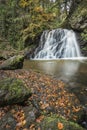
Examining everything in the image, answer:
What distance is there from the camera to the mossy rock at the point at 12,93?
486cm

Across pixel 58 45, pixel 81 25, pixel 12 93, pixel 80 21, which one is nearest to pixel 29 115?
pixel 12 93

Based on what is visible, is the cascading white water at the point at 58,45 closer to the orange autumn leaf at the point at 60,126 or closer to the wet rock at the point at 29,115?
the wet rock at the point at 29,115

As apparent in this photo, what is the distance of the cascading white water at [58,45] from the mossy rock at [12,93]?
47.4 ft

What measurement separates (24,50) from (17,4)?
1039 cm

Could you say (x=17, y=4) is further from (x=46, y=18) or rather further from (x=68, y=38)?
(x=68, y=38)

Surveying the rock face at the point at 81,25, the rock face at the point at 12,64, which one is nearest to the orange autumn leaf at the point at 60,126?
the rock face at the point at 12,64

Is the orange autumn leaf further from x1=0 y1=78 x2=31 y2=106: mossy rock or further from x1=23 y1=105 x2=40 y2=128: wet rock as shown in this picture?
x1=0 y1=78 x2=31 y2=106: mossy rock

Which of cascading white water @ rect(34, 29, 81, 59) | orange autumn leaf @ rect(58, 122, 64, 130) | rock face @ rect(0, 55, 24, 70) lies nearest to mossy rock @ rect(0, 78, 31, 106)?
orange autumn leaf @ rect(58, 122, 64, 130)

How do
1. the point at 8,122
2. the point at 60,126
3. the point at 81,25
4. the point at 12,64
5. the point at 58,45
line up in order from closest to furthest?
the point at 60,126, the point at 8,122, the point at 12,64, the point at 81,25, the point at 58,45

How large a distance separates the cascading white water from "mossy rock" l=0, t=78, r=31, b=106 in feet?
47.4

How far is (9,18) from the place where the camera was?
86.9 feet

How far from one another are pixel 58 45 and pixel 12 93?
15.8m

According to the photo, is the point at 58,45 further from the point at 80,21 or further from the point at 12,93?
the point at 12,93

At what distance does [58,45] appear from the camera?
20312 millimetres
